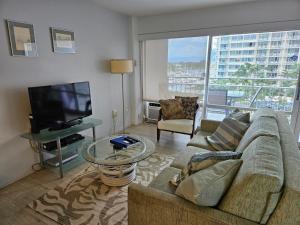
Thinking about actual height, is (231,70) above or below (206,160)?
above

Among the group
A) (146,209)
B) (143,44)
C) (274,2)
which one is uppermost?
(274,2)

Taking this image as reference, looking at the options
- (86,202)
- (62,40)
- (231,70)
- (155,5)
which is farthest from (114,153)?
(231,70)

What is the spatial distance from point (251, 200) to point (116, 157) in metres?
1.50

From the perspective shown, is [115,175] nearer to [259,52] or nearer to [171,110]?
[171,110]

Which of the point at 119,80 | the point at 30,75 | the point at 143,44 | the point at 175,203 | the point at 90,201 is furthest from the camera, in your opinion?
the point at 143,44

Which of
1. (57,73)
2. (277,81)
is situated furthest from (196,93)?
(57,73)

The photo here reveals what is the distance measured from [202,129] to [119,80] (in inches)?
82.2

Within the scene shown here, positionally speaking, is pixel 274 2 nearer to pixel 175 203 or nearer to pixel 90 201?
pixel 175 203

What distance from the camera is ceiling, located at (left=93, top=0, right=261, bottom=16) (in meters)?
3.09

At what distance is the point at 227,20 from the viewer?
3.35 m

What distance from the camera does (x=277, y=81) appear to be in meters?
3.39

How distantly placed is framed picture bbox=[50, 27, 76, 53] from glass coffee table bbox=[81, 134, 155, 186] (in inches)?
58.5

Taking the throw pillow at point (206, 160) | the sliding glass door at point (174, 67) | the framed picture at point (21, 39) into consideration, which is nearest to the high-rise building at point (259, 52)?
the sliding glass door at point (174, 67)

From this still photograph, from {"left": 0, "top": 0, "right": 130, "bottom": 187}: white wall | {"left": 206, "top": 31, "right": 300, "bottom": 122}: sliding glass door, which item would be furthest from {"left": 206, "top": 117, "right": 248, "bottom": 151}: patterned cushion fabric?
{"left": 0, "top": 0, "right": 130, "bottom": 187}: white wall
